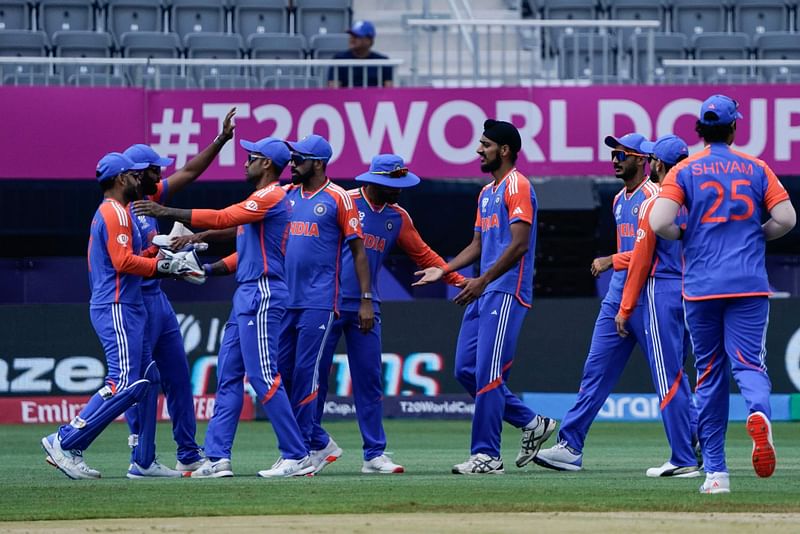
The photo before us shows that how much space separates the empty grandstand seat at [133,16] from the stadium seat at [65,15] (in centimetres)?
29

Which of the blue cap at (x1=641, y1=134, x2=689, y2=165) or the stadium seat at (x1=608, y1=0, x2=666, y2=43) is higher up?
the stadium seat at (x1=608, y1=0, x2=666, y2=43)

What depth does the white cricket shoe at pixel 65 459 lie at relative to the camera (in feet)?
31.1

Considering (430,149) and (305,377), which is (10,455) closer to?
(305,377)

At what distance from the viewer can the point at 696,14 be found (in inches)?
A: 822

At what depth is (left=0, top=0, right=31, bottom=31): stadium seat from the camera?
20094mm

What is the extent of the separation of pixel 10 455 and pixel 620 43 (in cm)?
883

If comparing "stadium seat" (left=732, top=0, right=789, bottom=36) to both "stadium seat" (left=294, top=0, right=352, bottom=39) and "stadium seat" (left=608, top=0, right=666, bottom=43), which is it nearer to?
"stadium seat" (left=608, top=0, right=666, bottom=43)

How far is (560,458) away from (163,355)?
110 inches

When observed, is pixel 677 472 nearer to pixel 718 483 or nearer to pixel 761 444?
pixel 718 483

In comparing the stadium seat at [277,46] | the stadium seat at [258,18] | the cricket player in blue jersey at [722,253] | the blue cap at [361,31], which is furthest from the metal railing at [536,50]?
the cricket player in blue jersey at [722,253]

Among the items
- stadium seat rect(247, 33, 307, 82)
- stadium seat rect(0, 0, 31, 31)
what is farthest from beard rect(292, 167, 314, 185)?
stadium seat rect(0, 0, 31, 31)

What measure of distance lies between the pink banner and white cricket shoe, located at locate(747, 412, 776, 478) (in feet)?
33.4

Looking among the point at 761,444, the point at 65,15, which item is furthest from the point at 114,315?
the point at 65,15

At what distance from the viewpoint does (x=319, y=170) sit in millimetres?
9969
